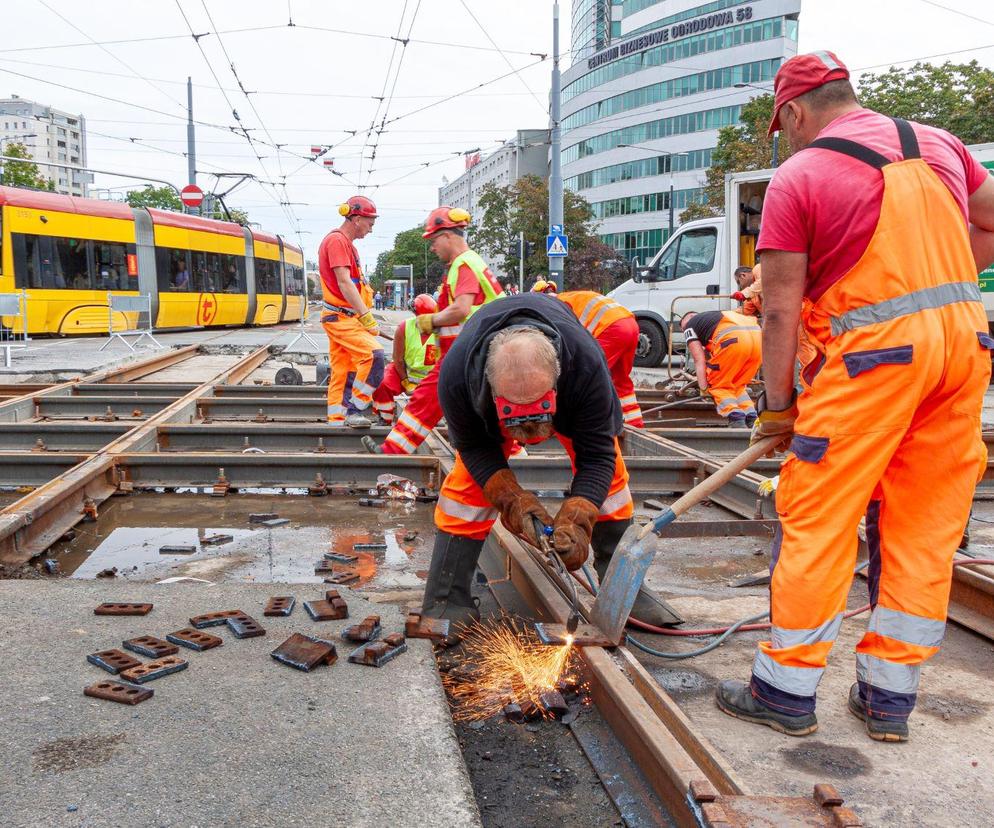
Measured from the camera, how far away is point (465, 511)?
3.29 meters

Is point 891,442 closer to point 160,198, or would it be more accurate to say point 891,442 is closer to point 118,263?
point 118,263

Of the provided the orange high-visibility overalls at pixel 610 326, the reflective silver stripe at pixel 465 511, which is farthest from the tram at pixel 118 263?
the reflective silver stripe at pixel 465 511

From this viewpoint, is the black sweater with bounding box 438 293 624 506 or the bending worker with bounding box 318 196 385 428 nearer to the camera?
the black sweater with bounding box 438 293 624 506

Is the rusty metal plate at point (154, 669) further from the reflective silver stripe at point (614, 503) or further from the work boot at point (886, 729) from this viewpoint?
the work boot at point (886, 729)

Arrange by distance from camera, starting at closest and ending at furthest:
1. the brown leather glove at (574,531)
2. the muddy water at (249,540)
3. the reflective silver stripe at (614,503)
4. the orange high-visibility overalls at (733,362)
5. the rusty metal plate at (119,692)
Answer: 1. the rusty metal plate at (119,692)
2. the brown leather glove at (574,531)
3. the reflective silver stripe at (614,503)
4. the muddy water at (249,540)
5. the orange high-visibility overalls at (733,362)

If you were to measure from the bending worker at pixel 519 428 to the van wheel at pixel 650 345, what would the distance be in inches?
458

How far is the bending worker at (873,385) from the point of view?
2.35 metres

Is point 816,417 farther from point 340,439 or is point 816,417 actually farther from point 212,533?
point 340,439

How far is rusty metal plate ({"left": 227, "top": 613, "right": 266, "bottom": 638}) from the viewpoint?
9.66 ft

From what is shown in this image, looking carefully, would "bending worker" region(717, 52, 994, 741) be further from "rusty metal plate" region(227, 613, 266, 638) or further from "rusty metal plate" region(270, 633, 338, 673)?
"rusty metal plate" region(227, 613, 266, 638)

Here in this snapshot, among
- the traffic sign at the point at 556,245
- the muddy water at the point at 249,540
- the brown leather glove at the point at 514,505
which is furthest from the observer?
the traffic sign at the point at 556,245

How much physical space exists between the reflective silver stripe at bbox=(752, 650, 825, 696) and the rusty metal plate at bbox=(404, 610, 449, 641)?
108 cm

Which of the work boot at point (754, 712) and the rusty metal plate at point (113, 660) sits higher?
the rusty metal plate at point (113, 660)

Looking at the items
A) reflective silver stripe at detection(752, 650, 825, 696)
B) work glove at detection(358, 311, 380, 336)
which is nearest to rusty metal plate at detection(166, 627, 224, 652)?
reflective silver stripe at detection(752, 650, 825, 696)
